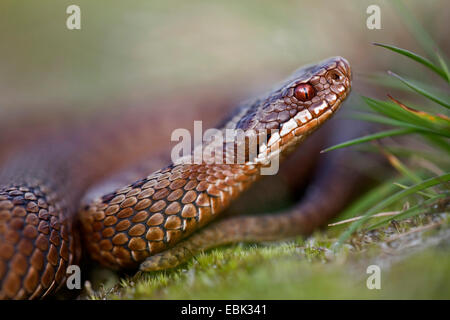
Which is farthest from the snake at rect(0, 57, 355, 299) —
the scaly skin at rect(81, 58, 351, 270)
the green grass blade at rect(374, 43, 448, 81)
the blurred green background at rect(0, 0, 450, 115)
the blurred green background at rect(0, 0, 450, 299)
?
the blurred green background at rect(0, 0, 450, 115)

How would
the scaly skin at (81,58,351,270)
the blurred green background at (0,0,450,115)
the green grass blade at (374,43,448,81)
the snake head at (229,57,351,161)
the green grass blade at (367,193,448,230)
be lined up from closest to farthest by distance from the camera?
the green grass blade at (367,193,448,230), the green grass blade at (374,43,448,81), the scaly skin at (81,58,351,270), the snake head at (229,57,351,161), the blurred green background at (0,0,450,115)

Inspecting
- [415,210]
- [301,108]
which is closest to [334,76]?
[301,108]

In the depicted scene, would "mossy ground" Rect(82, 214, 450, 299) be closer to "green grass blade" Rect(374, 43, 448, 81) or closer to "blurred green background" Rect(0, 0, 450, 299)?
"green grass blade" Rect(374, 43, 448, 81)

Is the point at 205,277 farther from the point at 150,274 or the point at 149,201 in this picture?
the point at 149,201

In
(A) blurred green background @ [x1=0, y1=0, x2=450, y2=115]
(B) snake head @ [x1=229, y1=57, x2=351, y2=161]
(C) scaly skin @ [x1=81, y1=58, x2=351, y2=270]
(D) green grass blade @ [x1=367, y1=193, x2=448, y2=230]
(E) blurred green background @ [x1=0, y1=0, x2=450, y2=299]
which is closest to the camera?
(D) green grass blade @ [x1=367, y1=193, x2=448, y2=230]

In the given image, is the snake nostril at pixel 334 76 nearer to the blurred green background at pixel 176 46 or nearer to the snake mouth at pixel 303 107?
the snake mouth at pixel 303 107

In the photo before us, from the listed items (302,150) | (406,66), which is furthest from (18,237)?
(406,66)

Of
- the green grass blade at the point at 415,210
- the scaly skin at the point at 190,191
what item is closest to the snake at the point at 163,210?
the scaly skin at the point at 190,191
